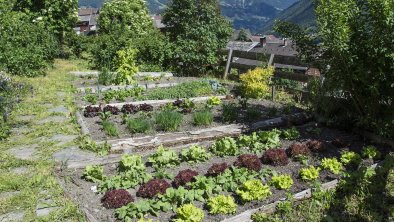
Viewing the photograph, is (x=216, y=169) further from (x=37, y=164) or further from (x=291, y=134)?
(x=37, y=164)

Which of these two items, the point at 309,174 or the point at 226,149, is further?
the point at 226,149

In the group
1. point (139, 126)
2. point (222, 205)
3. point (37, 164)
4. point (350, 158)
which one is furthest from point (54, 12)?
Answer: point (222, 205)

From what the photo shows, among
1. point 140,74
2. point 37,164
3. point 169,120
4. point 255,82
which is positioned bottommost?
point 37,164

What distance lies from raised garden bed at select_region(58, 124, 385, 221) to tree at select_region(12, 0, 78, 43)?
14.2m

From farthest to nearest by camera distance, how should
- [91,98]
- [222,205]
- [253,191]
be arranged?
[91,98] → [253,191] → [222,205]

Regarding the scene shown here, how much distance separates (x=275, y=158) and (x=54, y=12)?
16480mm

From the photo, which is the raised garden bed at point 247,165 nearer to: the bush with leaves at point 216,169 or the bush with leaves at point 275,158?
the bush with leaves at point 275,158

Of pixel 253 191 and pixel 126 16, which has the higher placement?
pixel 126 16

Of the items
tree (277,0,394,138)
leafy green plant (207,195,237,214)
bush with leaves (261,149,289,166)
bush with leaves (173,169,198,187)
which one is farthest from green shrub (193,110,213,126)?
leafy green plant (207,195,237,214)

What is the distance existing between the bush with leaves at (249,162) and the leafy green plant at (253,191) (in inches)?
27.8

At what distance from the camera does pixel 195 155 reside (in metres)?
6.43

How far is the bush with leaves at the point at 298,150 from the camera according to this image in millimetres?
6551

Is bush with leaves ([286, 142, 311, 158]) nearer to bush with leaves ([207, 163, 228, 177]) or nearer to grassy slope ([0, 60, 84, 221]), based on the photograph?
bush with leaves ([207, 163, 228, 177])

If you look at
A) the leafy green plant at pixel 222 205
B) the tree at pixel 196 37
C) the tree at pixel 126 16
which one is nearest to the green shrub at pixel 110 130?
the leafy green plant at pixel 222 205
